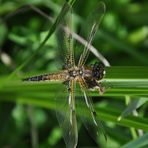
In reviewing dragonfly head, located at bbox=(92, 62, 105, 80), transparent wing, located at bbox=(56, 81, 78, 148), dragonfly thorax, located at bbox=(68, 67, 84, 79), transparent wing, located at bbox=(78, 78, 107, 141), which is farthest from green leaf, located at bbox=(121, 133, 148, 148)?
dragonfly thorax, located at bbox=(68, 67, 84, 79)

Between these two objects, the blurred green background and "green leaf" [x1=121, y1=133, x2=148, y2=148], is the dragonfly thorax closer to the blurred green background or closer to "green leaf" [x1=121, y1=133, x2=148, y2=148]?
the blurred green background

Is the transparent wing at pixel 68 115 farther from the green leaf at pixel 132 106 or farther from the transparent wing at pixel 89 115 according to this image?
the green leaf at pixel 132 106

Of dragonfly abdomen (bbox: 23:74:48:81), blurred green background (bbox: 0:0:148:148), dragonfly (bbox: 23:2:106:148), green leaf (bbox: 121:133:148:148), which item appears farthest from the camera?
blurred green background (bbox: 0:0:148:148)

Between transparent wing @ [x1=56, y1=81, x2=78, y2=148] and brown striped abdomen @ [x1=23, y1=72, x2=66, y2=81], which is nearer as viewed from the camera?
transparent wing @ [x1=56, y1=81, x2=78, y2=148]

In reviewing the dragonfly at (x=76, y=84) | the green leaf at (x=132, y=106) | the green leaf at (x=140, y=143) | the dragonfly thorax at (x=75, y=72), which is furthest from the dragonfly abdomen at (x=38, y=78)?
the green leaf at (x=140, y=143)

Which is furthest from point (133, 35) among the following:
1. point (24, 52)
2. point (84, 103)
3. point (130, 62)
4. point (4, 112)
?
point (84, 103)

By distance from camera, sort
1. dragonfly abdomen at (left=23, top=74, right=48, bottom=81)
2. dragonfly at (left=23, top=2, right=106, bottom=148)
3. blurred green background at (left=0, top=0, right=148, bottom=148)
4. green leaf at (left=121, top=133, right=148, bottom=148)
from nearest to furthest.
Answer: green leaf at (left=121, top=133, right=148, bottom=148) < dragonfly at (left=23, top=2, right=106, bottom=148) < dragonfly abdomen at (left=23, top=74, right=48, bottom=81) < blurred green background at (left=0, top=0, right=148, bottom=148)

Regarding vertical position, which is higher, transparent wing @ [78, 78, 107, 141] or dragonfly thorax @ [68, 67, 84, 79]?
dragonfly thorax @ [68, 67, 84, 79]
